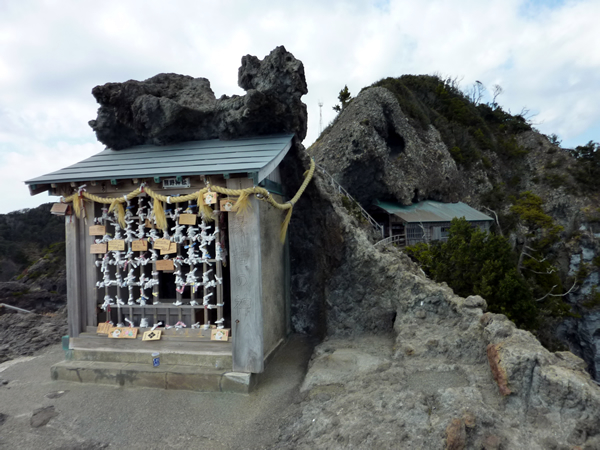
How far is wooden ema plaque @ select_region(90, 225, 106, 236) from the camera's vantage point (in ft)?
18.7

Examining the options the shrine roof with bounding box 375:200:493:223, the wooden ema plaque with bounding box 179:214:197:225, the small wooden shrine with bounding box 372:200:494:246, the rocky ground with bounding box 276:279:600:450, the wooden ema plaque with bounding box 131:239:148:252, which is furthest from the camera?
the shrine roof with bounding box 375:200:493:223

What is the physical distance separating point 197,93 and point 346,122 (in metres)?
17.4

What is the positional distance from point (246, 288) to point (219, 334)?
2.74 ft

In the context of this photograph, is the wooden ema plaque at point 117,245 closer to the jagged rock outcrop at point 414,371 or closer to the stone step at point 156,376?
the stone step at point 156,376

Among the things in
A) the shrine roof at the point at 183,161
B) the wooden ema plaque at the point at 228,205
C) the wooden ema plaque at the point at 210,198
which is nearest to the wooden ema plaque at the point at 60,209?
the shrine roof at the point at 183,161

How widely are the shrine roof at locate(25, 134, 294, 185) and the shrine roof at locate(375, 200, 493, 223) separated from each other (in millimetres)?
17180

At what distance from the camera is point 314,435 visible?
3.87 m

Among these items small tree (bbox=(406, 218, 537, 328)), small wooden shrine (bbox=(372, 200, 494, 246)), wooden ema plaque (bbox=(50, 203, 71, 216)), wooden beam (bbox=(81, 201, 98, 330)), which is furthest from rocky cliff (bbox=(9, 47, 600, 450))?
small wooden shrine (bbox=(372, 200, 494, 246))

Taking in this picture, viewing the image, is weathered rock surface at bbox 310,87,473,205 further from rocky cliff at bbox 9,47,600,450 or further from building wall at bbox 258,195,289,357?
building wall at bbox 258,195,289,357

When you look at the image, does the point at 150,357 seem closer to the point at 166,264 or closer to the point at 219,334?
the point at 219,334

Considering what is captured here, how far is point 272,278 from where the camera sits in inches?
247

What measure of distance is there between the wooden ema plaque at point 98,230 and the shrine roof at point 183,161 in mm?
753

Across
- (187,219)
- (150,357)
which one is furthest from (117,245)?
(150,357)

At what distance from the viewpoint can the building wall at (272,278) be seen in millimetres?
5793
